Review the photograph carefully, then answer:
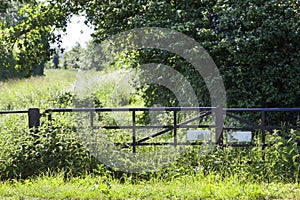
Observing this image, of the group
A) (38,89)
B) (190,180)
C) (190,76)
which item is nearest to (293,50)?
(190,76)

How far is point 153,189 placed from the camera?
227 inches

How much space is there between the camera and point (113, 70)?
→ 58.1 ft

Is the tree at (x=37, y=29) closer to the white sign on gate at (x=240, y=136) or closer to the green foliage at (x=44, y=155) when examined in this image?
the green foliage at (x=44, y=155)

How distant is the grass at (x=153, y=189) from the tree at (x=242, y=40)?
403 centimetres


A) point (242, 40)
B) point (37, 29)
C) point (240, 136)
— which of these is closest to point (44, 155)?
point (240, 136)

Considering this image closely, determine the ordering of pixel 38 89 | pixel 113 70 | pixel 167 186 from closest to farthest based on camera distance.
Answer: pixel 167 186
pixel 38 89
pixel 113 70

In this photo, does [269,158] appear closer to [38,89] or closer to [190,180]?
[190,180]

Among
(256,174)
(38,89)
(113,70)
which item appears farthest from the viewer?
(113,70)

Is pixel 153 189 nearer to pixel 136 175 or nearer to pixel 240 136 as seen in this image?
pixel 136 175

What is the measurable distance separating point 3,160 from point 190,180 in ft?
9.19

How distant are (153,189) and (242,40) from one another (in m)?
4.72

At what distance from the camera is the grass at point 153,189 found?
5.48 meters

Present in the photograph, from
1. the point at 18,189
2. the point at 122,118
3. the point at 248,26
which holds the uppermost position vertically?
the point at 248,26

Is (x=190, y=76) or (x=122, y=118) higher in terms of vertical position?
(x=190, y=76)
